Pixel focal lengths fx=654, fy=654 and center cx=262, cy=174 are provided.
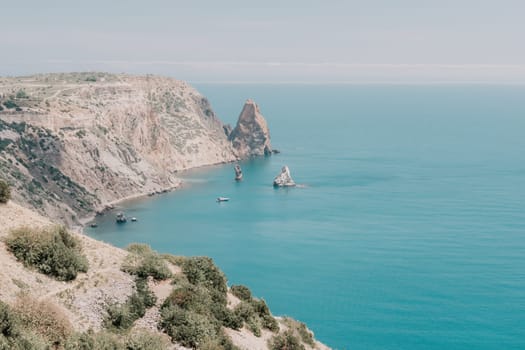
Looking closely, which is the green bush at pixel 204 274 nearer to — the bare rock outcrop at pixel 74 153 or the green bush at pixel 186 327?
the green bush at pixel 186 327

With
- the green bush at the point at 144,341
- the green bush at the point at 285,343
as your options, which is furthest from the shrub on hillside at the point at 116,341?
the green bush at the point at 285,343

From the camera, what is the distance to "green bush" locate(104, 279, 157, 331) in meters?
28.3

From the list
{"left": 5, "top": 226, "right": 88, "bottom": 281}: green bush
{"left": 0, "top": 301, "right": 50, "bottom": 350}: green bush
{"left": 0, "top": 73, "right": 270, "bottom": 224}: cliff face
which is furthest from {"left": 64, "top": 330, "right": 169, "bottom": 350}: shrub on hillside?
{"left": 0, "top": 73, "right": 270, "bottom": 224}: cliff face

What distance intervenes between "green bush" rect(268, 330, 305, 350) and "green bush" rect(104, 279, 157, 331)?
689cm

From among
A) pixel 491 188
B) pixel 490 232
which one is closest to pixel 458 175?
pixel 491 188

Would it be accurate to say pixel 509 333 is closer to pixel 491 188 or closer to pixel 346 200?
pixel 346 200

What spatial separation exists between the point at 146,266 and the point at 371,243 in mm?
90004

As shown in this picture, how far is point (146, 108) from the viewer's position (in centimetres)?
19700

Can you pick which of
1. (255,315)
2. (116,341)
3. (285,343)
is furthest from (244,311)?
(116,341)

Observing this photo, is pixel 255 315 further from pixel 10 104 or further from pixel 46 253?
pixel 10 104

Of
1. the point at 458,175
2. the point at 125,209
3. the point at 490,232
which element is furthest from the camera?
the point at 458,175

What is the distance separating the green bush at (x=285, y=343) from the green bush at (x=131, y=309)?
271 inches

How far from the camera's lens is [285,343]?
33.6 m

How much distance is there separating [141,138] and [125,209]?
45845 mm
